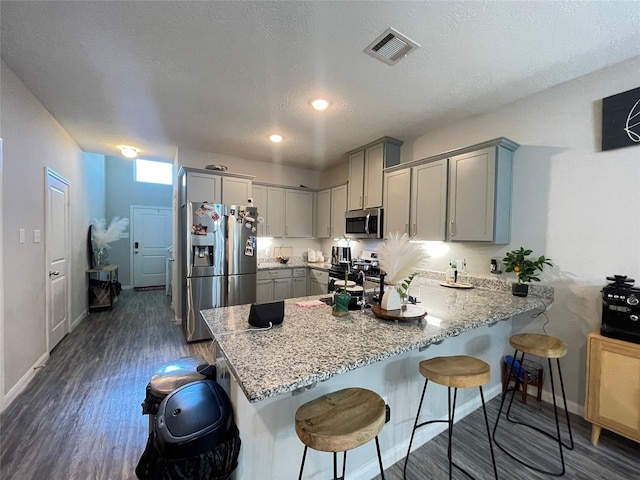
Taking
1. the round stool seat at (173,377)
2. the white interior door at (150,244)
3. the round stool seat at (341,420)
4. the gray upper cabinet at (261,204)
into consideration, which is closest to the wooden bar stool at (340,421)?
the round stool seat at (341,420)

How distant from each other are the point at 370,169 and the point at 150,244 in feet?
20.4

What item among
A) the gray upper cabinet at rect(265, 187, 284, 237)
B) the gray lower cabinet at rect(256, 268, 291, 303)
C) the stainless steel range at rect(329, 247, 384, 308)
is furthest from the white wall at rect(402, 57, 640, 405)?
the gray upper cabinet at rect(265, 187, 284, 237)

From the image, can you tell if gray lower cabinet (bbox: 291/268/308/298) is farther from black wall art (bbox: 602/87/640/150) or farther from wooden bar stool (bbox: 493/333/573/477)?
black wall art (bbox: 602/87/640/150)

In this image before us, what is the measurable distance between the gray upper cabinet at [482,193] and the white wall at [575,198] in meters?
0.13

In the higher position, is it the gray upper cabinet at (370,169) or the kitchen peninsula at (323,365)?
the gray upper cabinet at (370,169)

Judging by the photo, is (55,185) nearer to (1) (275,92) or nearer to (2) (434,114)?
(1) (275,92)

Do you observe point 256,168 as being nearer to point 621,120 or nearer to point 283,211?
point 283,211

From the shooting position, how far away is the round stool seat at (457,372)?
55.4 inches

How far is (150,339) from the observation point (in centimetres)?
363

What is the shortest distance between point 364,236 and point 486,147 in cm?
184

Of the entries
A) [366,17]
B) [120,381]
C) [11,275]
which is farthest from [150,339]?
[366,17]

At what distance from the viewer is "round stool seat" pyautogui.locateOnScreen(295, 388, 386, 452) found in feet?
3.24

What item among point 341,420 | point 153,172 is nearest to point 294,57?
point 341,420

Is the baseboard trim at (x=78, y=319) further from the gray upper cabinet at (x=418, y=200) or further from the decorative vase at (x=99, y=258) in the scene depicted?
the gray upper cabinet at (x=418, y=200)
